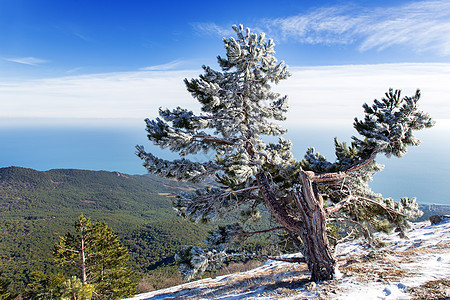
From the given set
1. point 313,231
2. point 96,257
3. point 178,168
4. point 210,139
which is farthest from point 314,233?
point 96,257

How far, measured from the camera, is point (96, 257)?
22.1 metres

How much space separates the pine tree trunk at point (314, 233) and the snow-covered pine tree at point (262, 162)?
27 mm

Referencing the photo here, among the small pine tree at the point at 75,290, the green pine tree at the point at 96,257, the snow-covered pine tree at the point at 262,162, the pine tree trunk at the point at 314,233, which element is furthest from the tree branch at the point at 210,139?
the green pine tree at the point at 96,257

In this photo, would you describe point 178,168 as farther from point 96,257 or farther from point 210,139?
point 96,257

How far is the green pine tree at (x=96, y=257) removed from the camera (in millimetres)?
19484

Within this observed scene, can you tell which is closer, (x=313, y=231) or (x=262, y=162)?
(x=313, y=231)

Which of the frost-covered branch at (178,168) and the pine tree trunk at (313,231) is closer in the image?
the pine tree trunk at (313,231)

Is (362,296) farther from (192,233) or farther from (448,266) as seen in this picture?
(192,233)

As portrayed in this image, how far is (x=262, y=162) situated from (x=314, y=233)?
2581 mm

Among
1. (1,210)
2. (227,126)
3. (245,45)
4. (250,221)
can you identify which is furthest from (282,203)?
(1,210)

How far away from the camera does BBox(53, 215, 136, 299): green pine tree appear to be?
1948 centimetres

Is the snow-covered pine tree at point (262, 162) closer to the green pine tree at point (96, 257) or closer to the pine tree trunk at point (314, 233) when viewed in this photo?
the pine tree trunk at point (314, 233)

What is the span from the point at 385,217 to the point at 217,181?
6.33 m

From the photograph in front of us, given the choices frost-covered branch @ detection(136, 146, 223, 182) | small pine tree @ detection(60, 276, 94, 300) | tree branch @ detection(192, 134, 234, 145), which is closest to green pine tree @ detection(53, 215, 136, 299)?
frost-covered branch @ detection(136, 146, 223, 182)
